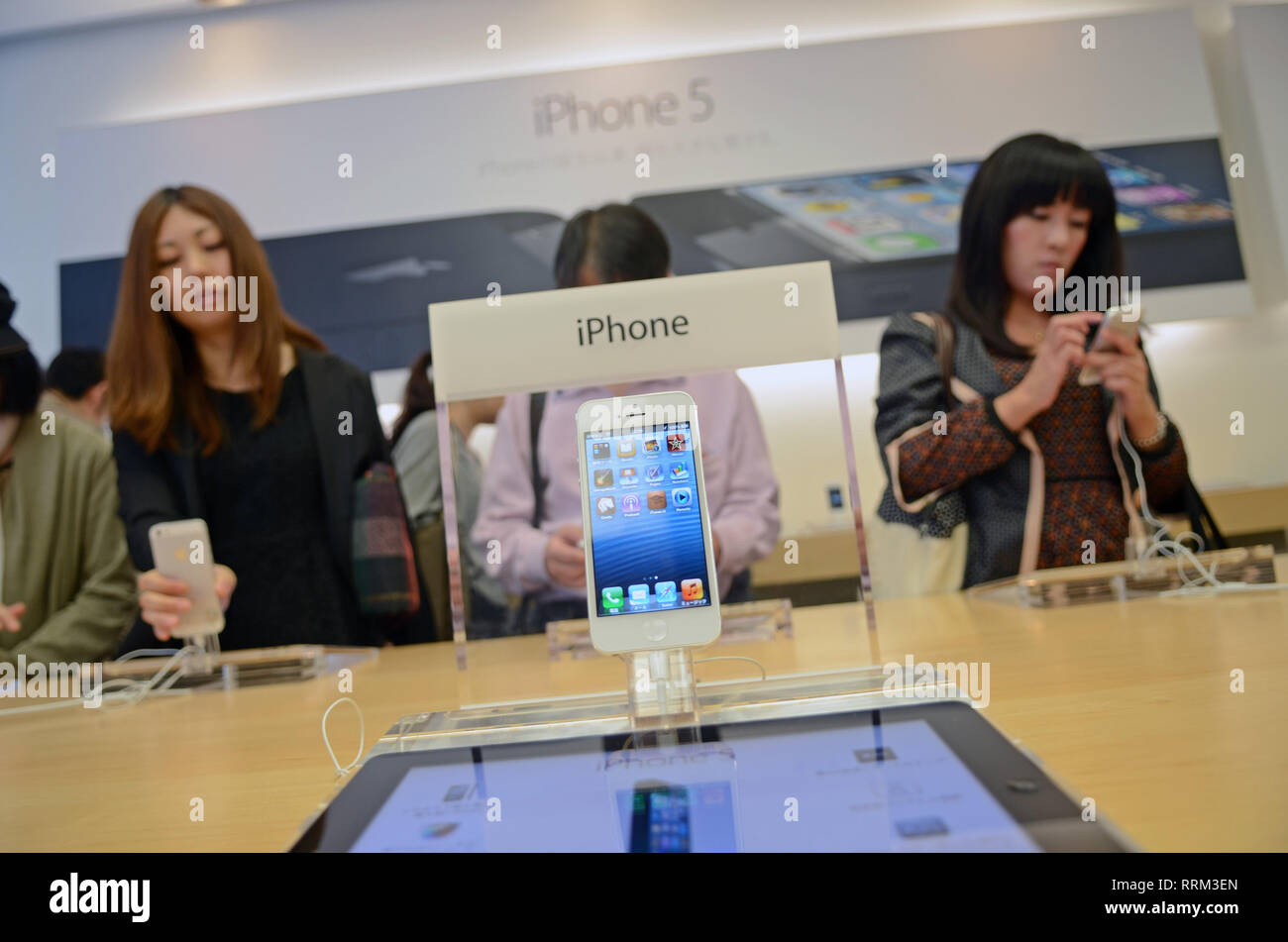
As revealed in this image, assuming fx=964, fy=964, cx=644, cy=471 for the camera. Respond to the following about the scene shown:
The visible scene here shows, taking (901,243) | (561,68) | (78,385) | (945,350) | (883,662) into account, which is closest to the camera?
(883,662)

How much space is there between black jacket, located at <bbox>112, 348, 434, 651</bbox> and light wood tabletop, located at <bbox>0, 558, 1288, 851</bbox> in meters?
0.49

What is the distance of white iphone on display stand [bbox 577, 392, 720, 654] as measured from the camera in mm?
688

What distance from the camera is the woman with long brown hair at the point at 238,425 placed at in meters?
1.62

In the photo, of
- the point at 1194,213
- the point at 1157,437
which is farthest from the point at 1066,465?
the point at 1194,213

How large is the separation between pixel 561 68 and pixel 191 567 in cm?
219

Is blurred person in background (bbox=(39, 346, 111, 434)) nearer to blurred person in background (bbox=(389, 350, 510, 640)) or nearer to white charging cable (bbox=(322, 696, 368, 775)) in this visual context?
blurred person in background (bbox=(389, 350, 510, 640))

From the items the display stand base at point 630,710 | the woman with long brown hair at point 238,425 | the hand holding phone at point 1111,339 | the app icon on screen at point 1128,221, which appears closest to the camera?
the display stand base at point 630,710

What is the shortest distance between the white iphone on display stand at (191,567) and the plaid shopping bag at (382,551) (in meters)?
0.32

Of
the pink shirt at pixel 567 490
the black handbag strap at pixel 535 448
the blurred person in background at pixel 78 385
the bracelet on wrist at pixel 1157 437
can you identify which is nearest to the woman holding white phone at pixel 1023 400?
the bracelet on wrist at pixel 1157 437

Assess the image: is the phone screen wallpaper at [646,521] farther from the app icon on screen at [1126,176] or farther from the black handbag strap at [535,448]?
the app icon on screen at [1126,176]

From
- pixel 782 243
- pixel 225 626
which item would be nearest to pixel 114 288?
pixel 225 626

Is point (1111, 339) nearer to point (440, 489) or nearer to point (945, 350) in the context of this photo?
point (945, 350)

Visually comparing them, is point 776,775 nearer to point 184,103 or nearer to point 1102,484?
point 1102,484

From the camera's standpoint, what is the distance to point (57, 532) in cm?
173
